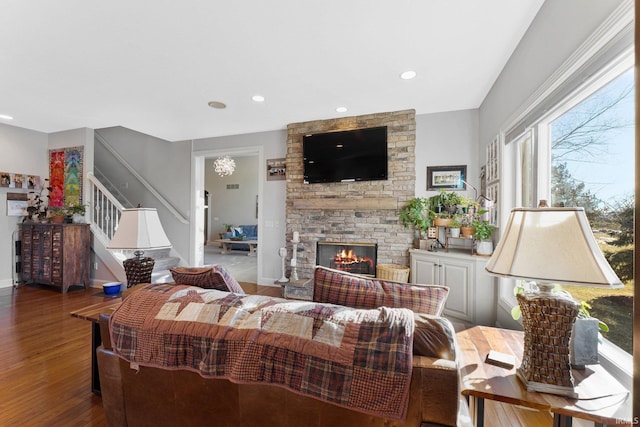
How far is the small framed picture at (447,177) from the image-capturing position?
3.71 meters

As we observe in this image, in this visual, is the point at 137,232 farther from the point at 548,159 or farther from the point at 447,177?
the point at 447,177

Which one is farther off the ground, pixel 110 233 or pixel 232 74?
pixel 232 74

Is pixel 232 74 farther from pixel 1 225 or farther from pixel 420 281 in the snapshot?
pixel 1 225

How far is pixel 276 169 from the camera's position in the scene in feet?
15.4

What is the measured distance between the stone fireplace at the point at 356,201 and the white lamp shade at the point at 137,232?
8.13 feet

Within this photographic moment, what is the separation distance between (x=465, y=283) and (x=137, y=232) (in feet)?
10.2

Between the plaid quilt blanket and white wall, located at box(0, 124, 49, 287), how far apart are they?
5138 millimetres

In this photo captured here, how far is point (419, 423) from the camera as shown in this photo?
0.89 meters

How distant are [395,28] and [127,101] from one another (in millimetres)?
3189

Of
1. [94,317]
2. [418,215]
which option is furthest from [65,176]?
[418,215]

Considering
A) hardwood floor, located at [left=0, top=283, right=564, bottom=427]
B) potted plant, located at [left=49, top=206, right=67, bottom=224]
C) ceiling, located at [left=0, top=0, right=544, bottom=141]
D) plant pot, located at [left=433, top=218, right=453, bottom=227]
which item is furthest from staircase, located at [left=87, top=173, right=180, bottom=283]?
plant pot, located at [left=433, top=218, right=453, bottom=227]

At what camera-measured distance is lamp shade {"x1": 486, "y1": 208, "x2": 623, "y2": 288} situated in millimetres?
931

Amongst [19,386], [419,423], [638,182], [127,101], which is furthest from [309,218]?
[638,182]

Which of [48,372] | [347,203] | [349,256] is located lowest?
[48,372]
